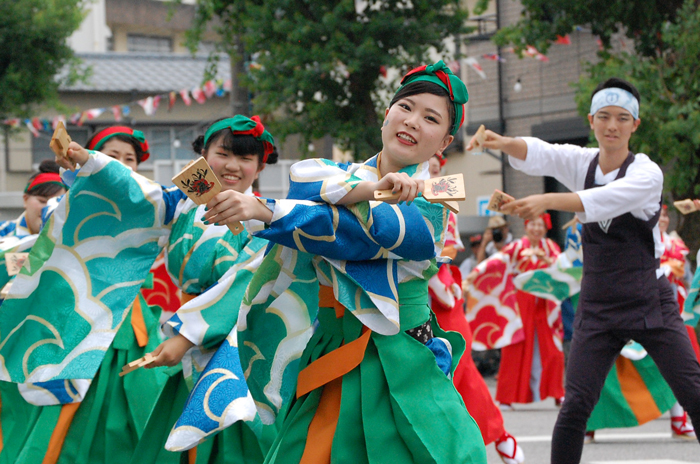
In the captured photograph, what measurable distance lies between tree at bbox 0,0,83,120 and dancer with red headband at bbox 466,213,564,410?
7464 mm

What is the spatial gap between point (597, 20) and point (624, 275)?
5227 mm

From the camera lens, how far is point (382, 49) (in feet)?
30.7

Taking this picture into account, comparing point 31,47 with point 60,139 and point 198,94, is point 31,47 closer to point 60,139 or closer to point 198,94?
point 198,94

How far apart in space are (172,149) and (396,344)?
1685 centimetres

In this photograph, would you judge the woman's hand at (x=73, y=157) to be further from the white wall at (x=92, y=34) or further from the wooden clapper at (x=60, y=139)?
the white wall at (x=92, y=34)

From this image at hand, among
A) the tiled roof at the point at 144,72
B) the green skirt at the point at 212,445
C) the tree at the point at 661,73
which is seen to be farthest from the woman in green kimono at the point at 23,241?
the tiled roof at the point at 144,72

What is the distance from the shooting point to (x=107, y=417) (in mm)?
3744

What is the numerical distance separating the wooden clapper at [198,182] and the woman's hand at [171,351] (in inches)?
35.9

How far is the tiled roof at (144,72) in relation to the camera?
18.8 m

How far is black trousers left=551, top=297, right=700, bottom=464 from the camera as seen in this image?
140 inches

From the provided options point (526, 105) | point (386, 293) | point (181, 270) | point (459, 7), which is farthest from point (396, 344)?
point (526, 105)

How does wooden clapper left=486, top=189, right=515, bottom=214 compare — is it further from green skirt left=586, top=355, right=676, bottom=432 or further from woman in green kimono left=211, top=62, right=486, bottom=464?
green skirt left=586, top=355, right=676, bottom=432

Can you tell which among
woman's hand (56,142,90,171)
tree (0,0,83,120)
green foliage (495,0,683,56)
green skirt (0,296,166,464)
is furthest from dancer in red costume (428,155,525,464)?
tree (0,0,83,120)

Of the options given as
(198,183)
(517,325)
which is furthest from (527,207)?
(517,325)
